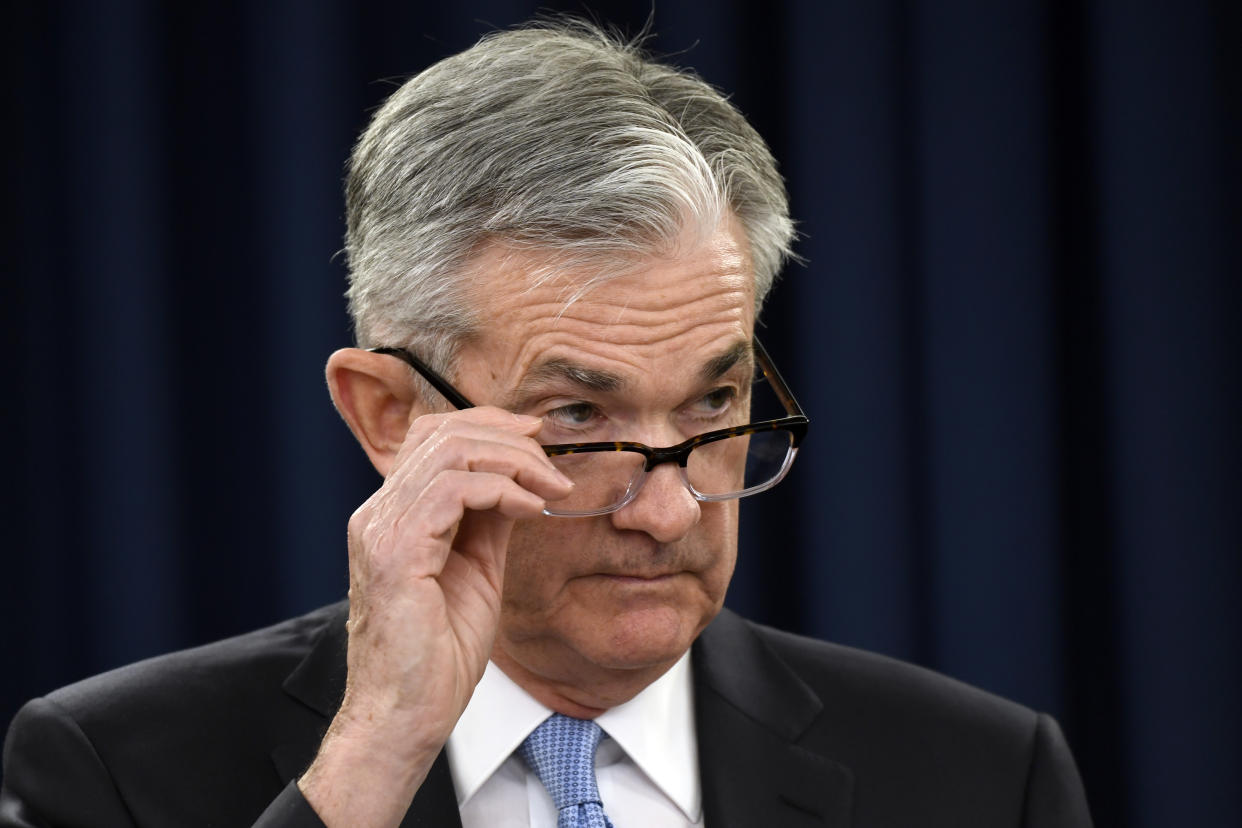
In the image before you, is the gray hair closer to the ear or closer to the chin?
the ear

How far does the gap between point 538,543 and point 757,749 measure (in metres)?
0.45

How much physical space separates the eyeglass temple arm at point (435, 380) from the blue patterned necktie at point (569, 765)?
418 mm

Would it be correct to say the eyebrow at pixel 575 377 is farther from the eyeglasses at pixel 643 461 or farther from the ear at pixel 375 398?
the ear at pixel 375 398

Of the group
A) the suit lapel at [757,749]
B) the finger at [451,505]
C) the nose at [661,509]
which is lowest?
the suit lapel at [757,749]

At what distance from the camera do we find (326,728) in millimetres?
1838

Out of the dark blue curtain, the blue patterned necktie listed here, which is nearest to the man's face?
the blue patterned necktie

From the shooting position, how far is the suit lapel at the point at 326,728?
5.67 feet

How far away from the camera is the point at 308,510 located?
8.83 ft

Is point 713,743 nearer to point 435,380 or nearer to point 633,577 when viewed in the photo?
point 633,577

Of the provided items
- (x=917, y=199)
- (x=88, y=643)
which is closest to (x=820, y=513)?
(x=917, y=199)

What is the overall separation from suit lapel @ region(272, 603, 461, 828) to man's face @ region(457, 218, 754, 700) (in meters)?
0.22

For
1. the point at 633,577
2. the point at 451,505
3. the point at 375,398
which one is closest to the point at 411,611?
the point at 451,505

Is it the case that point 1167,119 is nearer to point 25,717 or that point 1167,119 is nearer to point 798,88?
point 798,88

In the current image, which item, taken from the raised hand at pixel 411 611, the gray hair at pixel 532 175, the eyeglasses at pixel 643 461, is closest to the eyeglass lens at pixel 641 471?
the eyeglasses at pixel 643 461
